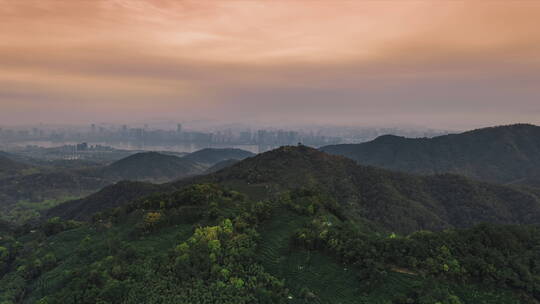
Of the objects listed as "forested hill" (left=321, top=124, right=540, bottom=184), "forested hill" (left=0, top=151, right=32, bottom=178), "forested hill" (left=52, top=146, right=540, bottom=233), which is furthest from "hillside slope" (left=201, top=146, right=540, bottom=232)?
"forested hill" (left=0, top=151, right=32, bottom=178)

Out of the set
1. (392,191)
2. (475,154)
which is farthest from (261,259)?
(475,154)

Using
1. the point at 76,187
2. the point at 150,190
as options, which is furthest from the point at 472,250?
the point at 76,187

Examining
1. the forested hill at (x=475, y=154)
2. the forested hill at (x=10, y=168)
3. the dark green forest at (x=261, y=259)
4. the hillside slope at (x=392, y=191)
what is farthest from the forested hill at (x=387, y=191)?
the forested hill at (x=10, y=168)

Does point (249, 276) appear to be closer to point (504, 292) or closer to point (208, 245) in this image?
point (208, 245)

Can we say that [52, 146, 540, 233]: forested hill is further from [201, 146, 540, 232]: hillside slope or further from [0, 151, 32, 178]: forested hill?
[0, 151, 32, 178]: forested hill

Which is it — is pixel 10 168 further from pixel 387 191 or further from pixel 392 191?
pixel 392 191

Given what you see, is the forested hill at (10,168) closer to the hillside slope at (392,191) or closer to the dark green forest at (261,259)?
the hillside slope at (392,191)
